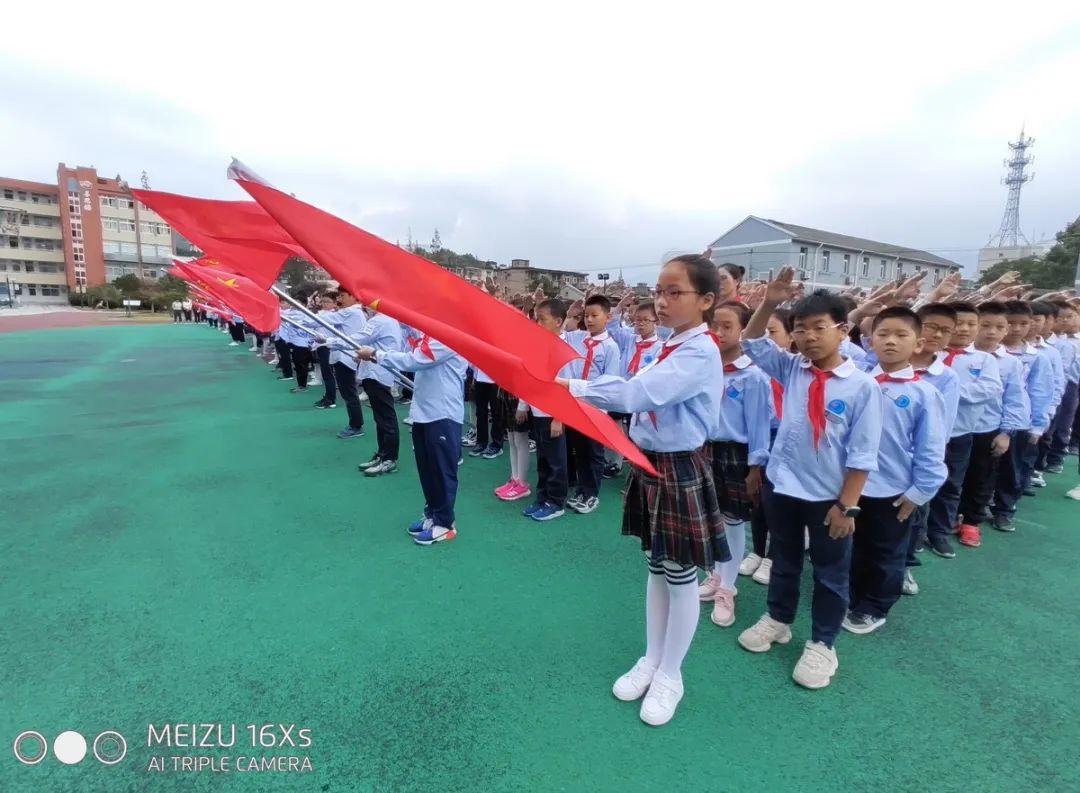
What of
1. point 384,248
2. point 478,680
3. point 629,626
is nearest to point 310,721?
point 478,680

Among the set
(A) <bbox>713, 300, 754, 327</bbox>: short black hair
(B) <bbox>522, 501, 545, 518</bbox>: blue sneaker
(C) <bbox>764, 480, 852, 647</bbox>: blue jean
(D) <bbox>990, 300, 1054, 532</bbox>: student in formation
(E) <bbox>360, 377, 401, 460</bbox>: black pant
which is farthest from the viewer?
(E) <bbox>360, 377, 401, 460</bbox>: black pant

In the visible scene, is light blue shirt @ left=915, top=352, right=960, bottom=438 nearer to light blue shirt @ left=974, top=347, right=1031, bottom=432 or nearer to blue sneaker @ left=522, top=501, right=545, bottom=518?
light blue shirt @ left=974, top=347, right=1031, bottom=432

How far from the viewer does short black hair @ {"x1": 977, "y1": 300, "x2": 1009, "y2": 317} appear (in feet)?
12.8

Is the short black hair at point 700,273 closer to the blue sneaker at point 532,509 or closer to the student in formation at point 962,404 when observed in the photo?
the student in formation at point 962,404

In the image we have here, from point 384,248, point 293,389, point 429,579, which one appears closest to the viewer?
point 384,248

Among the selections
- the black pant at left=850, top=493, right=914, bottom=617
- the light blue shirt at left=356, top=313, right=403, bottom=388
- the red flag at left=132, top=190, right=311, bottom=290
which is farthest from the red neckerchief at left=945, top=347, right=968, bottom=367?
the red flag at left=132, top=190, right=311, bottom=290

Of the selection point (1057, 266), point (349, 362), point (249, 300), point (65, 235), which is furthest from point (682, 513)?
point (65, 235)

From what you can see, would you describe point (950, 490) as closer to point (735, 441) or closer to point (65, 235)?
point (735, 441)

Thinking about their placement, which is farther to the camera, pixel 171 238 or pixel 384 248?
pixel 171 238

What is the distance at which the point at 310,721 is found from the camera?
230cm

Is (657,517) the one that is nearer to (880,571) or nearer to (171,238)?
(880,571)

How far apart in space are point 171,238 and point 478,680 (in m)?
75.9

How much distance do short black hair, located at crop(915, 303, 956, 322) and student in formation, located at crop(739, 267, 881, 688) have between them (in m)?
1.15

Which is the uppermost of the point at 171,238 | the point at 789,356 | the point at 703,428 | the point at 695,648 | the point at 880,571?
the point at 171,238
